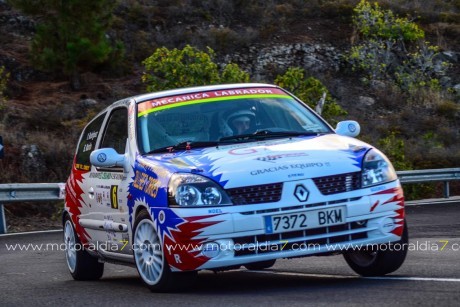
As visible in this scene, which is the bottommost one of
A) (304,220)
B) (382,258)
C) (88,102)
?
(88,102)

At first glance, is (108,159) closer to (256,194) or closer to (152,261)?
(152,261)

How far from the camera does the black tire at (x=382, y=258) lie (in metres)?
7.54

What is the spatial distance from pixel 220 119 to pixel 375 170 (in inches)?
57.6

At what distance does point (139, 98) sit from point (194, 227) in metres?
2.08

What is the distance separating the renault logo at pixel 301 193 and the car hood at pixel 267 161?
63mm

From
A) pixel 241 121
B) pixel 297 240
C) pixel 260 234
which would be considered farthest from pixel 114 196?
pixel 297 240

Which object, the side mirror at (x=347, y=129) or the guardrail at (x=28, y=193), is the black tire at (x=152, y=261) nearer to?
the side mirror at (x=347, y=129)

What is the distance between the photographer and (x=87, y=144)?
9.67m

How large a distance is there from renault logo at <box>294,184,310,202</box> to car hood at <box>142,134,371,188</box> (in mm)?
63

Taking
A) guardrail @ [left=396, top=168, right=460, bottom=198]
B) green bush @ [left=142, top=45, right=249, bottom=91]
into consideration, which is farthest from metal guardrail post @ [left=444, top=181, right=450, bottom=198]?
green bush @ [left=142, top=45, right=249, bottom=91]

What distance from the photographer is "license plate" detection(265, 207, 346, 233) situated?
272 inches

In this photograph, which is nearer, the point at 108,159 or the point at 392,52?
the point at 108,159

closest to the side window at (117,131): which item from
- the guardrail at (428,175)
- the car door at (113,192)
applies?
the car door at (113,192)

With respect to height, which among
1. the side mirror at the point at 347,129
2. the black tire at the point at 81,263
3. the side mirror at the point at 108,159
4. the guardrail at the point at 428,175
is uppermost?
the side mirror at the point at 347,129
